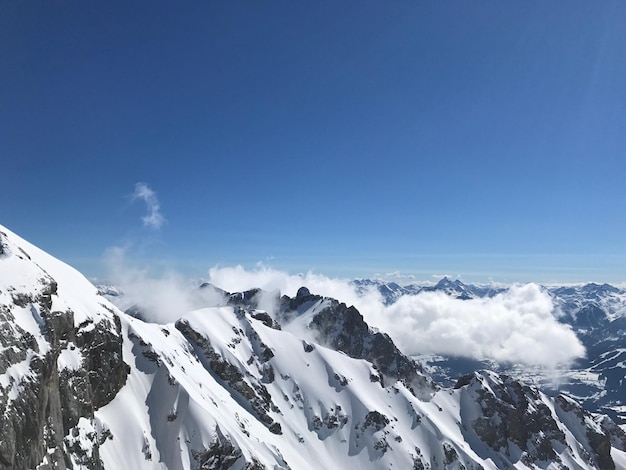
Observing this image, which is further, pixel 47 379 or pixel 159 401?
pixel 159 401

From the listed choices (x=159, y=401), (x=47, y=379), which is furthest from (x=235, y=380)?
(x=47, y=379)

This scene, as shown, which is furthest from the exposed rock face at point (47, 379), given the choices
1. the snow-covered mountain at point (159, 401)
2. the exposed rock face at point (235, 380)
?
the exposed rock face at point (235, 380)

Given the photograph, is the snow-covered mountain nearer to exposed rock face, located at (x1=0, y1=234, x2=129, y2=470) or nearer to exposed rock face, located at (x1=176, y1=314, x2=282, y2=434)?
exposed rock face, located at (x1=0, y1=234, x2=129, y2=470)

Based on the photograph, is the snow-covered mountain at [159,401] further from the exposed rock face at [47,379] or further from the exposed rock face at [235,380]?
the exposed rock face at [235,380]

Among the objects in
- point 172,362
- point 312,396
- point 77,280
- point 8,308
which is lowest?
point 312,396

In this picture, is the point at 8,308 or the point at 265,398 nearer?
the point at 8,308

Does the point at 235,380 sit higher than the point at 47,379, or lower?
lower

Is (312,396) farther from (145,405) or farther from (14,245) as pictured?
(14,245)

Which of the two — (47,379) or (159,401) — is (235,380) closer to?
(159,401)

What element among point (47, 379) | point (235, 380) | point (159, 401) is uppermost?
point (47, 379)

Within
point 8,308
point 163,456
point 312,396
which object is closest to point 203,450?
point 163,456

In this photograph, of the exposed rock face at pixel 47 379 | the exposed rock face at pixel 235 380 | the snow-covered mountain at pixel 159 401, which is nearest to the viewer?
the exposed rock face at pixel 47 379
